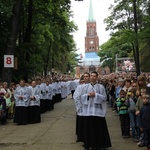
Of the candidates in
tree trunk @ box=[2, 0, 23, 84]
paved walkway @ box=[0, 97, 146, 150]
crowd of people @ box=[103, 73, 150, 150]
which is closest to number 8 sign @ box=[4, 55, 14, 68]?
tree trunk @ box=[2, 0, 23, 84]

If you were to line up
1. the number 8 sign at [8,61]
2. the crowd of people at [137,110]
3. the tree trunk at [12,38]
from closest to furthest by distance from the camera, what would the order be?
the crowd of people at [137,110]
the number 8 sign at [8,61]
the tree trunk at [12,38]

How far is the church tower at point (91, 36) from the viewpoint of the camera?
556 feet

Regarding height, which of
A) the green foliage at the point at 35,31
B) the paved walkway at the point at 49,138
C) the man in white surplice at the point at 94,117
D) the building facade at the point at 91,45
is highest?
the building facade at the point at 91,45

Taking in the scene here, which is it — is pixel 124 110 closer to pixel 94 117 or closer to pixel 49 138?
pixel 94 117

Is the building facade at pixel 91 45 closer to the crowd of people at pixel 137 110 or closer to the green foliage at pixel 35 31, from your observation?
the green foliage at pixel 35 31

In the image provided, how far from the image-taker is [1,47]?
67.7 ft

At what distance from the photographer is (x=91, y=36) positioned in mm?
172000

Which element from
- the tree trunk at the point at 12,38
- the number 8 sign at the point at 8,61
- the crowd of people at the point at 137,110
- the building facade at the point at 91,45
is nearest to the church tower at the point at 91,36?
the building facade at the point at 91,45

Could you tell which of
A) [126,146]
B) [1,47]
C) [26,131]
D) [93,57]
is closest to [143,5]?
[1,47]

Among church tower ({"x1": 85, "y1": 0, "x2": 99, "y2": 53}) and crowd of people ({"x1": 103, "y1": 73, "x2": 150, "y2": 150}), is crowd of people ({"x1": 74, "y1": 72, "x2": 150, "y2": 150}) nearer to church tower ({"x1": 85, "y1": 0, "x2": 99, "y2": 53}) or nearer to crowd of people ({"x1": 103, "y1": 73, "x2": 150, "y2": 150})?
crowd of people ({"x1": 103, "y1": 73, "x2": 150, "y2": 150})

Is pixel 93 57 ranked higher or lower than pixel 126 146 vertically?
higher

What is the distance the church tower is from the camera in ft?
556

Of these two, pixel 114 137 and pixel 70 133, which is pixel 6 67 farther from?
pixel 114 137

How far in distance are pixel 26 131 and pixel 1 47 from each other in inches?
380
